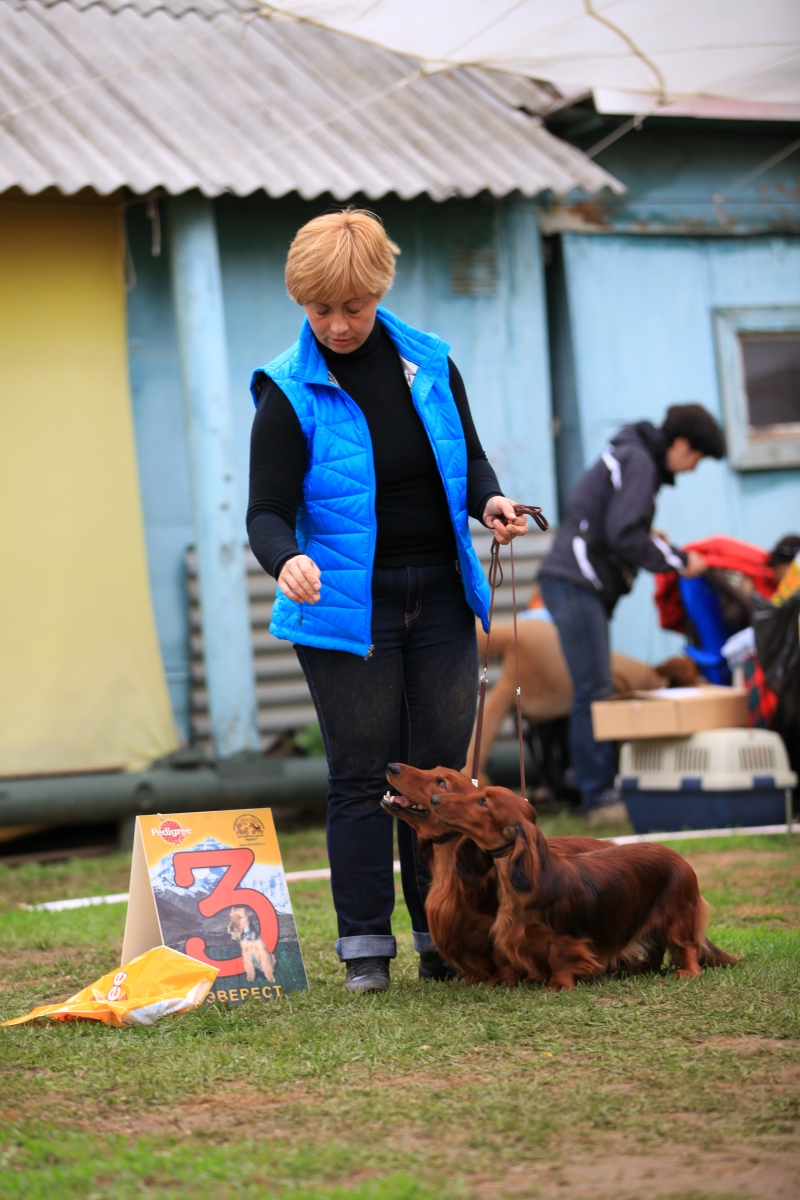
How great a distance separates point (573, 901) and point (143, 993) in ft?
3.35

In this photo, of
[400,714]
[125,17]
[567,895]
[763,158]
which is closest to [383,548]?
[400,714]

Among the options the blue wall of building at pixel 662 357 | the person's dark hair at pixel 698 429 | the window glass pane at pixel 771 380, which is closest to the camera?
the person's dark hair at pixel 698 429

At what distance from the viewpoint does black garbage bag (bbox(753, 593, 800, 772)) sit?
6.20 m

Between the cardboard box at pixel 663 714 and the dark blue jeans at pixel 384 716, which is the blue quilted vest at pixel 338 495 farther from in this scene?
the cardboard box at pixel 663 714

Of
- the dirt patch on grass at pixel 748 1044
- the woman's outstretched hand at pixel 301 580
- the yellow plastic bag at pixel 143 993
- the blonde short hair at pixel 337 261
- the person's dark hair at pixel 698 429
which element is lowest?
the dirt patch on grass at pixel 748 1044

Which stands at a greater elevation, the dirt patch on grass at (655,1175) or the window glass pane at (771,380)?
the window glass pane at (771,380)

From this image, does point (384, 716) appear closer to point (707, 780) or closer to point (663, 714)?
point (663, 714)

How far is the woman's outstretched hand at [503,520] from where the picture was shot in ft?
10.6

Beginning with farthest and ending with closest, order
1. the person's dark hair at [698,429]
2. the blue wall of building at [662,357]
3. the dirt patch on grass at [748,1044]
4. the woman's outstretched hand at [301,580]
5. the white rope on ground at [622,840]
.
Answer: the blue wall of building at [662,357] → the person's dark hair at [698,429] → the white rope on ground at [622,840] → the woman's outstretched hand at [301,580] → the dirt patch on grass at [748,1044]

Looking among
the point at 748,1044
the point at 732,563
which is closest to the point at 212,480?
the point at 732,563

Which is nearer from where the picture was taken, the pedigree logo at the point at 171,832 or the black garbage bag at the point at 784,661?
the pedigree logo at the point at 171,832

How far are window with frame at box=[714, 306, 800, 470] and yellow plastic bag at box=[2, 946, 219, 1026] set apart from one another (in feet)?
21.1

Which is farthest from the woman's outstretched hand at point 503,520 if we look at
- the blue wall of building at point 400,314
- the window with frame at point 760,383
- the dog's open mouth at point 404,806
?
the window with frame at point 760,383

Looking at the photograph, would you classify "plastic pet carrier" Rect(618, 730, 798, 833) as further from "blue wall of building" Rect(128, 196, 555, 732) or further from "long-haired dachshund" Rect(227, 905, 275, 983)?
"long-haired dachshund" Rect(227, 905, 275, 983)
